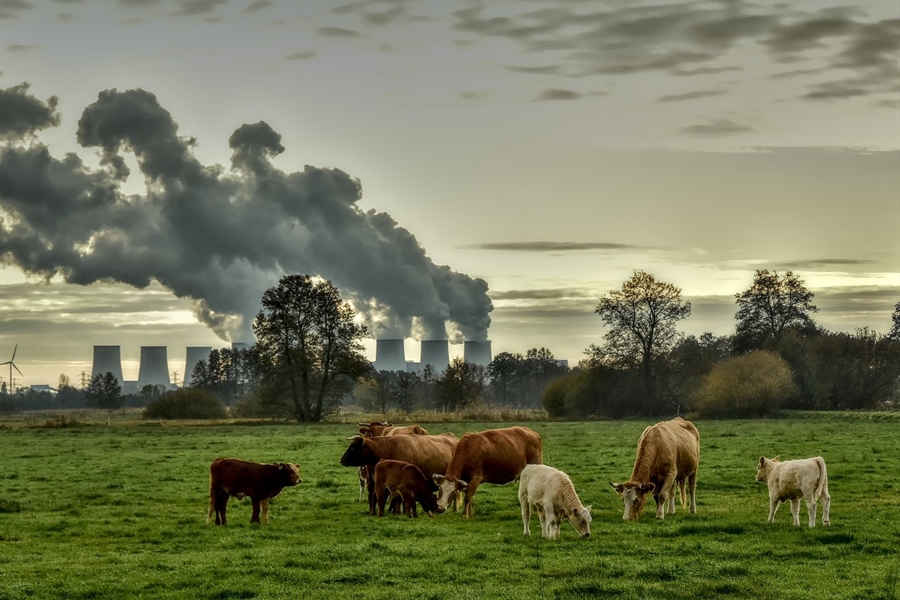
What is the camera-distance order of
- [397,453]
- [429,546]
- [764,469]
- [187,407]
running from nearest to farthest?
[429,546]
[764,469]
[397,453]
[187,407]

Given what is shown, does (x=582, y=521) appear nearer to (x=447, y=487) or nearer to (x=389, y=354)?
(x=447, y=487)

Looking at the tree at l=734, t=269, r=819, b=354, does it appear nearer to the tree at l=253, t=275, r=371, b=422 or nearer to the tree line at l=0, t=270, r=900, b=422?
the tree line at l=0, t=270, r=900, b=422

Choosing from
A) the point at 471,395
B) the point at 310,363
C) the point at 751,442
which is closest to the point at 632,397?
the point at 471,395

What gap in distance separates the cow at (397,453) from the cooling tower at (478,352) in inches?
4584

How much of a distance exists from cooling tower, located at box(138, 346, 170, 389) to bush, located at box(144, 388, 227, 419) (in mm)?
95797

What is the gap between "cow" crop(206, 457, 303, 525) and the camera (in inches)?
741

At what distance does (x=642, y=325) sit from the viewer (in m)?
77.9

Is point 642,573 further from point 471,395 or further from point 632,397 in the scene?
point 471,395

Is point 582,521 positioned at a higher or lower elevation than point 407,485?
lower

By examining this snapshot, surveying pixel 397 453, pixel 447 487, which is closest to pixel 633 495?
pixel 447 487

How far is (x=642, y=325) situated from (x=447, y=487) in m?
60.8

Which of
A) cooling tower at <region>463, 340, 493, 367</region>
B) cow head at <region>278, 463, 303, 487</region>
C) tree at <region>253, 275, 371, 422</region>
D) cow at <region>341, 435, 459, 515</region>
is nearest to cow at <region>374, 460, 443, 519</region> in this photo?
cow at <region>341, 435, 459, 515</region>

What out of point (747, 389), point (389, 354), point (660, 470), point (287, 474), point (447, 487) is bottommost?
point (447, 487)

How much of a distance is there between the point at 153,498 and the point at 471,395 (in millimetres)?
67217
